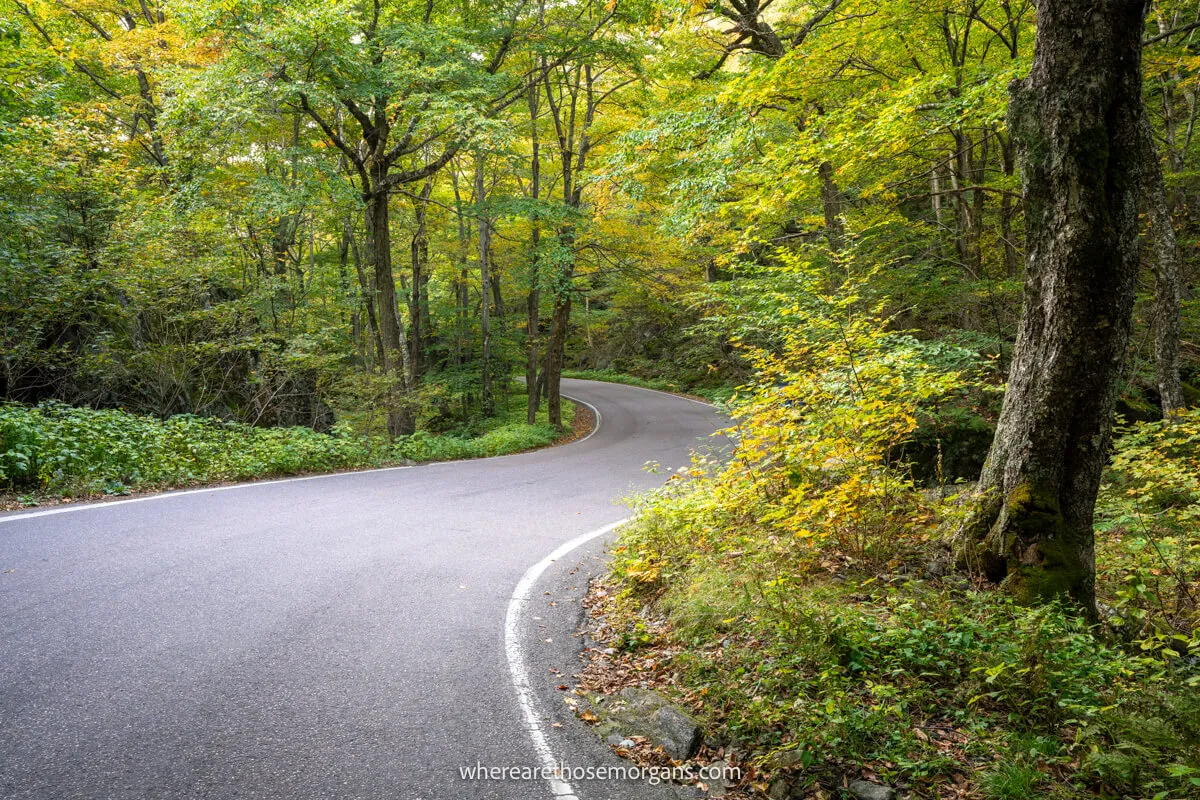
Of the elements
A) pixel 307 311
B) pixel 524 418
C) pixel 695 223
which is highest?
pixel 695 223

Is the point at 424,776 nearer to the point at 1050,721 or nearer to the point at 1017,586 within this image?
the point at 1050,721

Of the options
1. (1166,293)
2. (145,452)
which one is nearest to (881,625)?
(1166,293)

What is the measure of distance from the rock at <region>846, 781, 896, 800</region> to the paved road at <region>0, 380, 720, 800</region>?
111cm

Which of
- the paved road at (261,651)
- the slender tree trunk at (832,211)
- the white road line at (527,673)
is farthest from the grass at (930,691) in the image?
the slender tree trunk at (832,211)

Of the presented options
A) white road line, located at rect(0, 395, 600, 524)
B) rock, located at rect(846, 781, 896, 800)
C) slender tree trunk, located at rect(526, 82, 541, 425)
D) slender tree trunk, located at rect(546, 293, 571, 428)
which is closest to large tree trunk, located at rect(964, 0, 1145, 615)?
rock, located at rect(846, 781, 896, 800)

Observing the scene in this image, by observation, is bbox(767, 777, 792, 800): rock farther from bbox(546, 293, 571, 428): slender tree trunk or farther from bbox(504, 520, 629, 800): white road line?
bbox(546, 293, 571, 428): slender tree trunk

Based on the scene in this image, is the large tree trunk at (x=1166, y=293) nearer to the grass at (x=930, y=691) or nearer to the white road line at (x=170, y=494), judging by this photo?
the grass at (x=930, y=691)

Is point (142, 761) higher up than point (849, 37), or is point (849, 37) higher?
point (849, 37)

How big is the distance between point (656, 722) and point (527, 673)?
0.99 m

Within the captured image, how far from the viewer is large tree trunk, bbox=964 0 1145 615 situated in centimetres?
374

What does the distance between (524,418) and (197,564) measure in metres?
18.3

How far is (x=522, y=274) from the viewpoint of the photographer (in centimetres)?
1881

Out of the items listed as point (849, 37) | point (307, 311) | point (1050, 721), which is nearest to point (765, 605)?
point (1050, 721)

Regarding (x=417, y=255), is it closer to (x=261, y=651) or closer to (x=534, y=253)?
(x=534, y=253)
